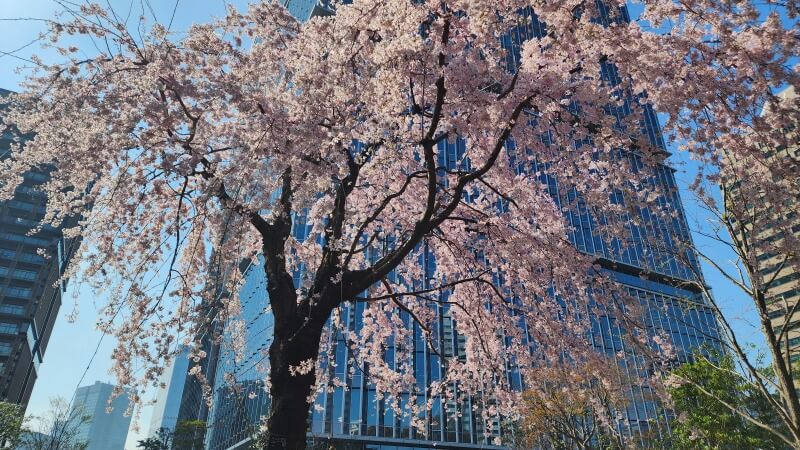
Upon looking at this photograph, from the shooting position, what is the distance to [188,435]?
4331 centimetres

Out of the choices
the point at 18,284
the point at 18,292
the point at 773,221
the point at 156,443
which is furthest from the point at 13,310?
the point at 773,221

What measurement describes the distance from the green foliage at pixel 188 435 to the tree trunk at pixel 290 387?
129 feet

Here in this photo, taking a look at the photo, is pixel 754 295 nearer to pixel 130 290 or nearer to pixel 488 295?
pixel 488 295

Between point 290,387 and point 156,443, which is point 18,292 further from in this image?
point 290,387

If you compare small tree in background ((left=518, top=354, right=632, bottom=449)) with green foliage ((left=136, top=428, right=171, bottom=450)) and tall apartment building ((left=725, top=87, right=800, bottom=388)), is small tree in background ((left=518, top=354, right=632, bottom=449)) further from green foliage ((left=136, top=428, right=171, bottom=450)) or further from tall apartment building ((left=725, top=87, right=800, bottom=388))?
green foliage ((left=136, top=428, right=171, bottom=450))

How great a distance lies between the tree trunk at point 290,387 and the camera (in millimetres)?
5785

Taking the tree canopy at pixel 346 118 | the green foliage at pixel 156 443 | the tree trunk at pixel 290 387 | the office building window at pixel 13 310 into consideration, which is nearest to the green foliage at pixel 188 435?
the green foliage at pixel 156 443

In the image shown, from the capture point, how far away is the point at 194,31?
23.1 feet

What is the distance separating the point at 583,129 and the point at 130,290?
21.4 feet

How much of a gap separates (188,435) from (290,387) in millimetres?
44363

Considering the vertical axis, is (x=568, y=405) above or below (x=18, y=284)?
below

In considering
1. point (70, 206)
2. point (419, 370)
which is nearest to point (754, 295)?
point (70, 206)

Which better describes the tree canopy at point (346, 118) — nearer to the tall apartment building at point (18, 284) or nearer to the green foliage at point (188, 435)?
the green foliage at point (188, 435)

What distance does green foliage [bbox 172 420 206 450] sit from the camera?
40.6 m
